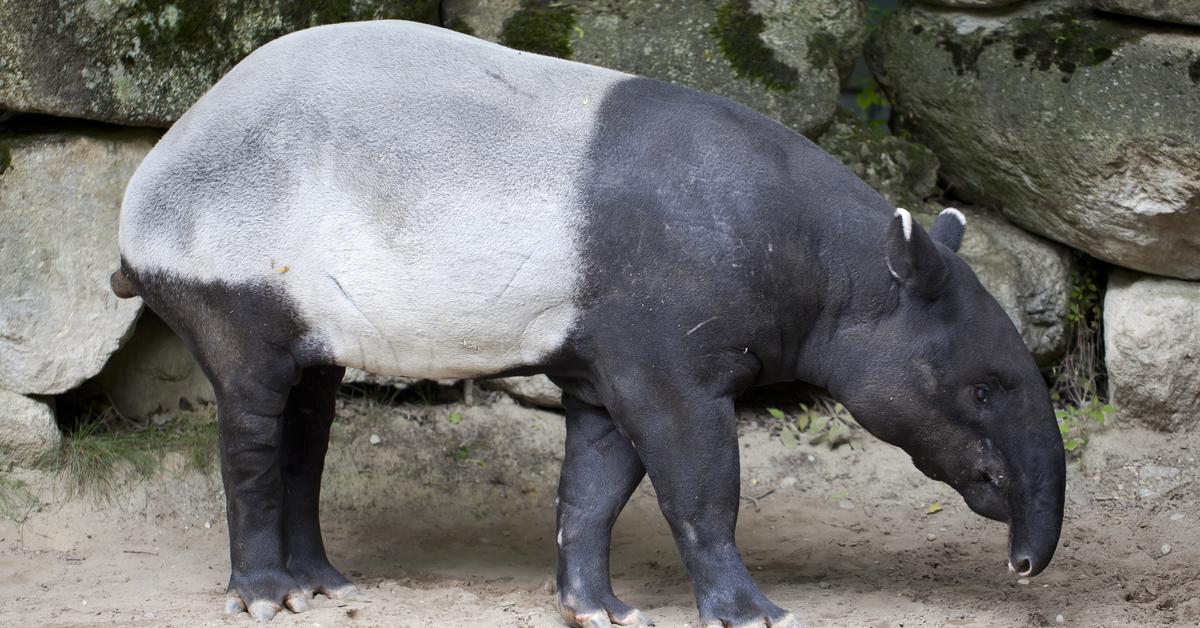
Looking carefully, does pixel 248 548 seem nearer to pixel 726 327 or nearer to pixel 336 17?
pixel 726 327

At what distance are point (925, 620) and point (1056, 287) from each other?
8.09 ft

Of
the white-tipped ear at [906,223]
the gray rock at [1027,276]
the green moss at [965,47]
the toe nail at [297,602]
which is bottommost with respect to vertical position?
the toe nail at [297,602]

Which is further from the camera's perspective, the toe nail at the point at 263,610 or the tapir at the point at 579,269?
the toe nail at the point at 263,610

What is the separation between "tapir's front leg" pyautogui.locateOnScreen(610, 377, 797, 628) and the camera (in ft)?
13.5

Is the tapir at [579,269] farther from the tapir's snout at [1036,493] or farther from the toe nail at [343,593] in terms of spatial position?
the toe nail at [343,593]

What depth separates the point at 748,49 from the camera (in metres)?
6.16

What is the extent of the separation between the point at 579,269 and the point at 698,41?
242cm

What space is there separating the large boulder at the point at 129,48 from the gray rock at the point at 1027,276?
3.07 meters

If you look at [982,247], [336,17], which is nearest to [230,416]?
[336,17]

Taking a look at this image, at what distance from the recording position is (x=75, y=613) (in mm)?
4652

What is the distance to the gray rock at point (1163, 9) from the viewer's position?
→ 223 inches

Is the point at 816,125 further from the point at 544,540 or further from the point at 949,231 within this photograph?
the point at 544,540

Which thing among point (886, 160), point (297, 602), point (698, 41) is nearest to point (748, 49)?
point (698, 41)

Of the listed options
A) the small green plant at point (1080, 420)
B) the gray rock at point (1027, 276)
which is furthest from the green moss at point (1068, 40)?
the small green plant at point (1080, 420)
